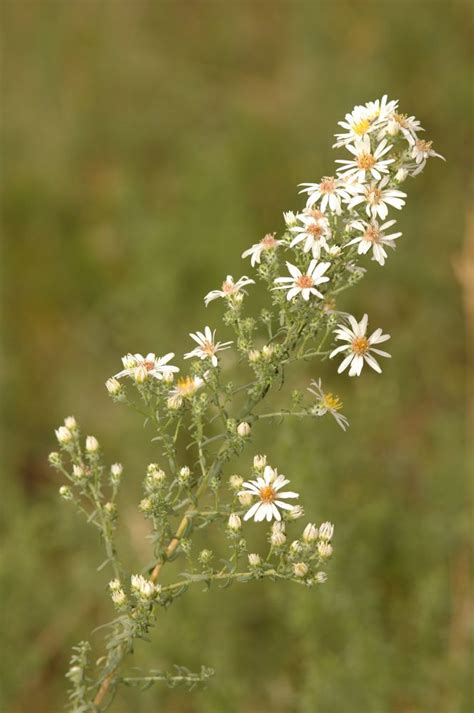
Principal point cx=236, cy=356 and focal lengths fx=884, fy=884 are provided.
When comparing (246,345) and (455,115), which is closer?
(246,345)

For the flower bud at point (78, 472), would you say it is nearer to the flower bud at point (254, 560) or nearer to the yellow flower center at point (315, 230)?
the flower bud at point (254, 560)

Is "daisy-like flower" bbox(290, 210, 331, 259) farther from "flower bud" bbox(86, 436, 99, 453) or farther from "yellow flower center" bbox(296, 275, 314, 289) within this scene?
"flower bud" bbox(86, 436, 99, 453)

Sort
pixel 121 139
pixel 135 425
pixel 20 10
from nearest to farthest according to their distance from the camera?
pixel 135 425, pixel 121 139, pixel 20 10

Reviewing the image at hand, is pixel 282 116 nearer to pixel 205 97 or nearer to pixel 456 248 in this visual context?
pixel 205 97

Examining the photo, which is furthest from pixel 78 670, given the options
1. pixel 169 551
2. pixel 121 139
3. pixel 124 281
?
pixel 121 139

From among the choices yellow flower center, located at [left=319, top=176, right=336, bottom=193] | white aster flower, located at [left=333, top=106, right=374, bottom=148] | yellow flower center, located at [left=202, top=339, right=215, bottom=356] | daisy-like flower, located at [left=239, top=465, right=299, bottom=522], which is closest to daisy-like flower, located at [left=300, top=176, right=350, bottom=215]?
yellow flower center, located at [left=319, top=176, right=336, bottom=193]

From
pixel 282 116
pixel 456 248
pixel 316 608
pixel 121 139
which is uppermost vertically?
pixel 282 116

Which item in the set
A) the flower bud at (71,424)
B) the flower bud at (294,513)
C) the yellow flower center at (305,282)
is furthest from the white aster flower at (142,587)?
the yellow flower center at (305,282)
